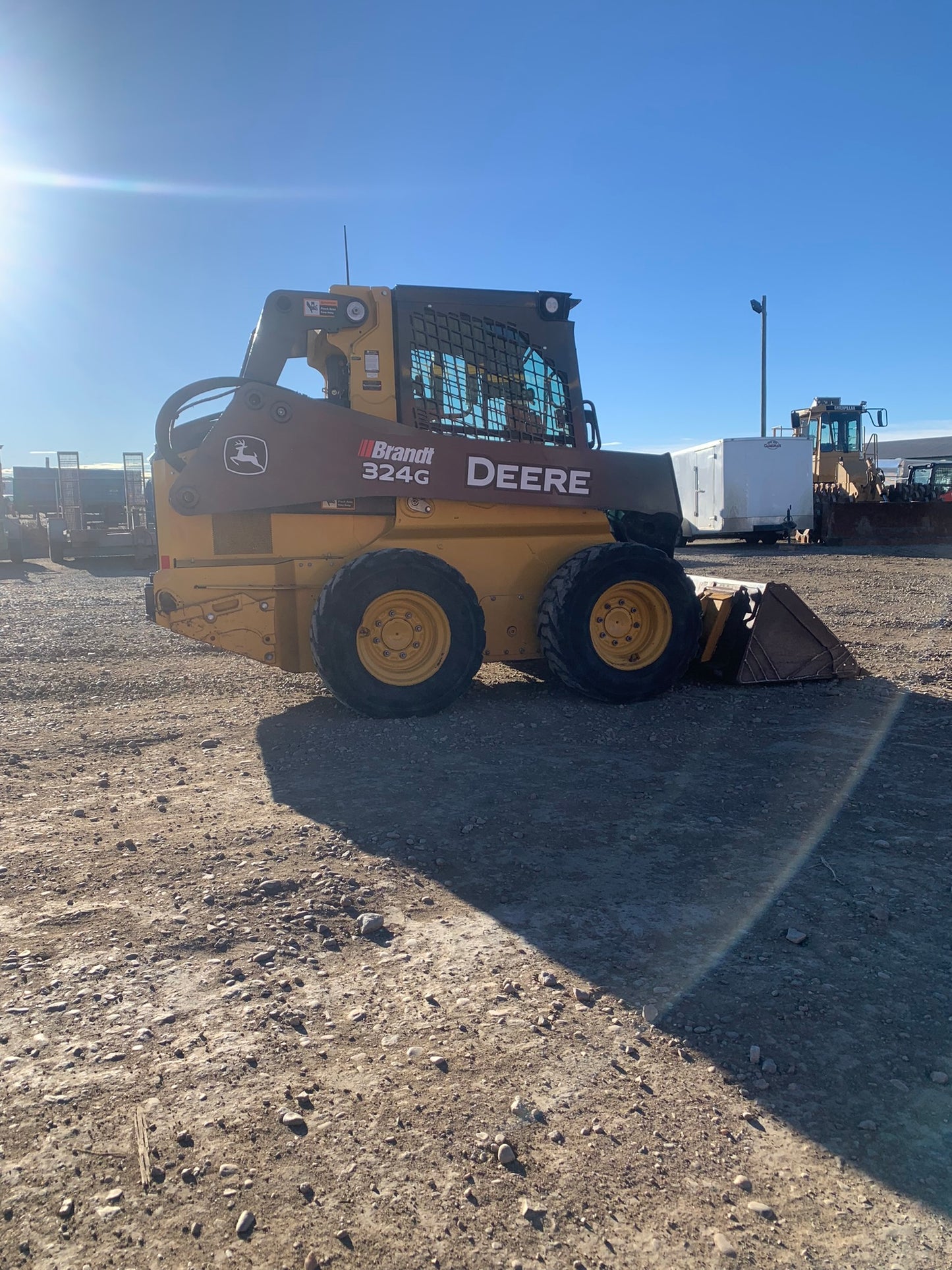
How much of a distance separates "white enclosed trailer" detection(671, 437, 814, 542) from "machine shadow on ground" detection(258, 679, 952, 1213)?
19121mm

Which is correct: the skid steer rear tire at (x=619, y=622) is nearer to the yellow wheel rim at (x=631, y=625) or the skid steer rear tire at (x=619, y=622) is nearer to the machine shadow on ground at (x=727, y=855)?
the yellow wheel rim at (x=631, y=625)

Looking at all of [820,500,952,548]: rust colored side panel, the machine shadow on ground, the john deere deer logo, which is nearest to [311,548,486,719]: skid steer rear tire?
the machine shadow on ground

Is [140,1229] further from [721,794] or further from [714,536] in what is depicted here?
[714,536]

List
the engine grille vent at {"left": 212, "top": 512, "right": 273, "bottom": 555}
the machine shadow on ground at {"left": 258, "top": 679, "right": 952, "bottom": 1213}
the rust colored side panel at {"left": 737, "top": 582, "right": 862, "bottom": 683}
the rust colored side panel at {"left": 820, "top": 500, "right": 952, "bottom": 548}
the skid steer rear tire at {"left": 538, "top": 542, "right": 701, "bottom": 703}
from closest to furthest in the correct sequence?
the machine shadow on ground at {"left": 258, "top": 679, "right": 952, "bottom": 1213}, the engine grille vent at {"left": 212, "top": 512, "right": 273, "bottom": 555}, the skid steer rear tire at {"left": 538, "top": 542, "right": 701, "bottom": 703}, the rust colored side panel at {"left": 737, "top": 582, "right": 862, "bottom": 683}, the rust colored side panel at {"left": 820, "top": 500, "right": 952, "bottom": 548}

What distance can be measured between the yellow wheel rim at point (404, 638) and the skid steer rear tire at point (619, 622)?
2.75 ft

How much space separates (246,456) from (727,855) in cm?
421

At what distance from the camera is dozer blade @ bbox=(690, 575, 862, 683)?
7277 millimetres

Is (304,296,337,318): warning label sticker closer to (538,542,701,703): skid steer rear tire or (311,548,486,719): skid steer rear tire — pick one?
(311,548,486,719): skid steer rear tire

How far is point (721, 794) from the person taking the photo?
4.88 m

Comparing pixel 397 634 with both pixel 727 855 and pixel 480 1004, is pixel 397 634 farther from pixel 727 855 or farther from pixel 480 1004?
pixel 480 1004

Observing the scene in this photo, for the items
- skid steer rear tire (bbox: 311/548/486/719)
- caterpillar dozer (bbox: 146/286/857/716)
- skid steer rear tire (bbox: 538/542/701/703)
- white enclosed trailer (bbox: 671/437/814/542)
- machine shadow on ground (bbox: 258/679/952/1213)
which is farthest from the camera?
white enclosed trailer (bbox: 671/437/814/542)

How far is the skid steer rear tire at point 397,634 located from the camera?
631 cm

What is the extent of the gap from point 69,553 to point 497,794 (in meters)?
22.1

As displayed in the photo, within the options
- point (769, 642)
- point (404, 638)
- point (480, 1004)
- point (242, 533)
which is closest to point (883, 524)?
point (769, 642)
